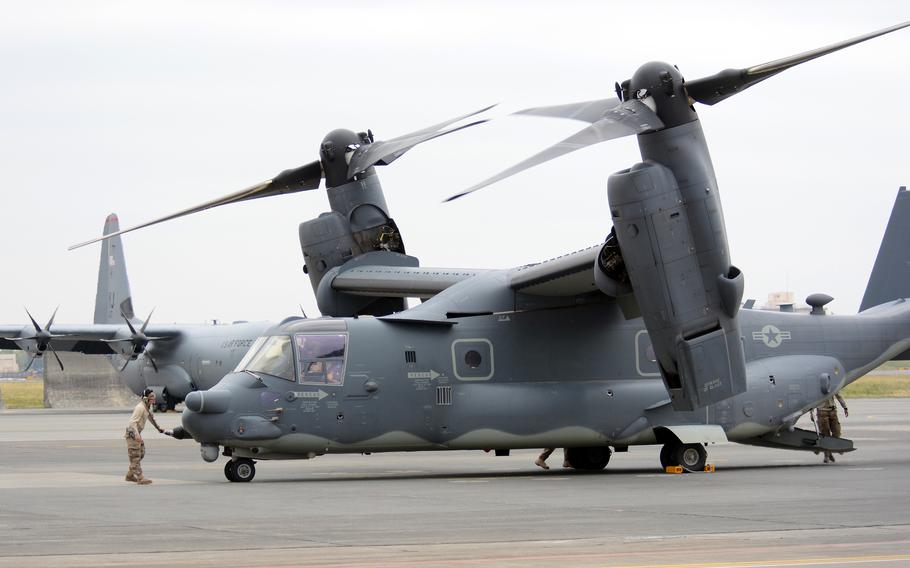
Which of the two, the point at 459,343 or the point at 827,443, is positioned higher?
the point at 459,343

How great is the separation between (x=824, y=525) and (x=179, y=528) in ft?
22.0

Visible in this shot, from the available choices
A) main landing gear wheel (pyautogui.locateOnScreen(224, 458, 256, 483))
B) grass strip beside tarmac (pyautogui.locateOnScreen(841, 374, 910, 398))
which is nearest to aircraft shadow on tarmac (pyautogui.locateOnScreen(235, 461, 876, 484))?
main landing gear wheel (pyautogui.locateOnScreen(224, 458, 256, 483))

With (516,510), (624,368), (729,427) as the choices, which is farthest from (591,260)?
(516,510)

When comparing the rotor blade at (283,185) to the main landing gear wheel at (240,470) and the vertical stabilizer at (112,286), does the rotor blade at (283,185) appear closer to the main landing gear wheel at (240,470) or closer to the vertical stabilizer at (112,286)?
the main landing gear wheel at (240,470)

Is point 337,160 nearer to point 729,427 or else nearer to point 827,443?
point 729,427

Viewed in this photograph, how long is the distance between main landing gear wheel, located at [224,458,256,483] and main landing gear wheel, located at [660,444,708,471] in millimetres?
6784

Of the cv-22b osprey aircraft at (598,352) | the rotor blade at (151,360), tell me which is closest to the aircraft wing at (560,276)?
the cv-22b osprey aircraft at (598,352)

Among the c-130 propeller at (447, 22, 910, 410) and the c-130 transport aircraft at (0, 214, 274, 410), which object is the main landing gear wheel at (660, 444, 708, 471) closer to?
the c-130 propeller at (447, 22, 910, 410)

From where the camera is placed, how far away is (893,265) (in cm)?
2473

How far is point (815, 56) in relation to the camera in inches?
714

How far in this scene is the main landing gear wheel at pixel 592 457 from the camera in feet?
75.5

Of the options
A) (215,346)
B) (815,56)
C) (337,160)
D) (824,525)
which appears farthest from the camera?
(215,346)

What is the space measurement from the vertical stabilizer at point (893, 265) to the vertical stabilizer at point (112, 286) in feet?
155

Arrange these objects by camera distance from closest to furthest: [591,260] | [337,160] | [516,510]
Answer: [516,510]
[591,260]
[337,160]
